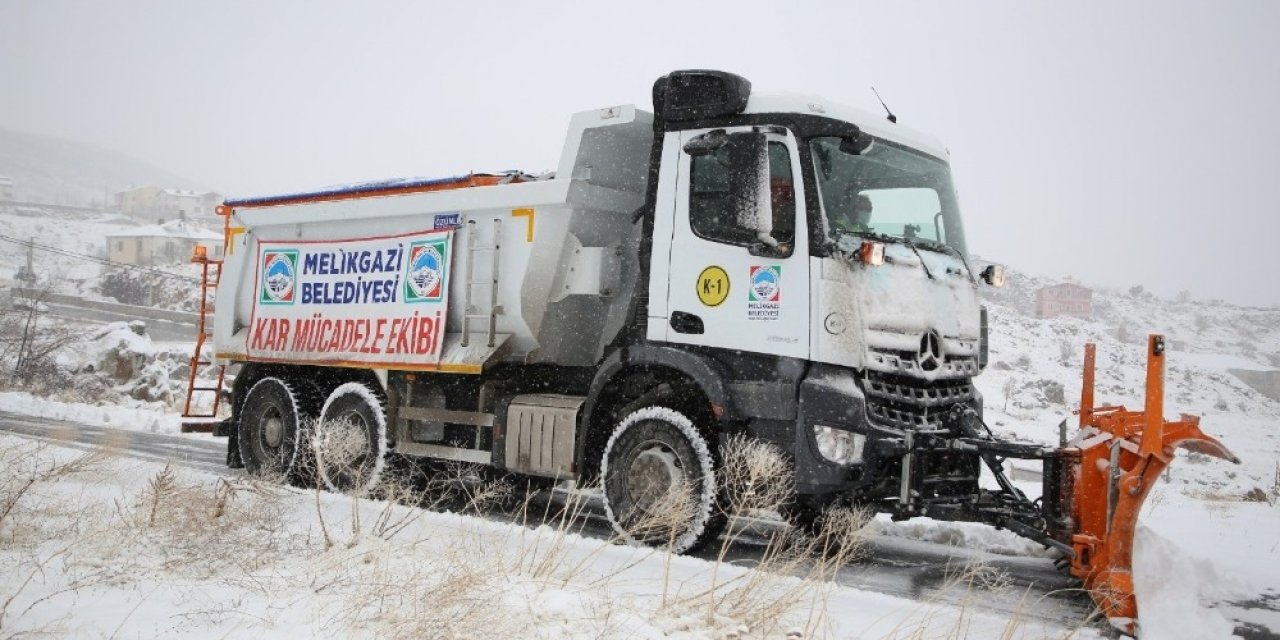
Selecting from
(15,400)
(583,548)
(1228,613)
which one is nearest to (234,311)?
(583,548)

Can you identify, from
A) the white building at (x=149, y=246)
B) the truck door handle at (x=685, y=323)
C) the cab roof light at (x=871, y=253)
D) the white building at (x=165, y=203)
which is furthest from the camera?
the white building at (x=165, y=203)

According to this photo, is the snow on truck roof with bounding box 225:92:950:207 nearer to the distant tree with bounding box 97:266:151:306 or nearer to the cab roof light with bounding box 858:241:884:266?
the cab roof light with bounding box 858:241:884:266

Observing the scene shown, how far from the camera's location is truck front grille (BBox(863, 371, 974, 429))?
616 cm

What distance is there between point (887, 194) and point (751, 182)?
1101 millimetres

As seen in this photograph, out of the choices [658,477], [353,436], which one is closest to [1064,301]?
[353,436]

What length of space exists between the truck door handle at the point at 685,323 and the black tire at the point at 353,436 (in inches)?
128

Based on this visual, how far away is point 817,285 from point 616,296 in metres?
2.19

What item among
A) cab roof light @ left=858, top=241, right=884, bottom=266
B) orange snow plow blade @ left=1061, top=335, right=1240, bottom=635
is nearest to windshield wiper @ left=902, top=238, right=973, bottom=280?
cab roof light @ left=858, top=241, right=884, bottom=266

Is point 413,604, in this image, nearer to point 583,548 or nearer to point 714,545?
point 583,548

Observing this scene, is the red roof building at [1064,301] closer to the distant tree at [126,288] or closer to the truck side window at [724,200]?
the truck side window at [724,200]

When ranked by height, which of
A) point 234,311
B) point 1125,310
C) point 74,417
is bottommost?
point 74,417

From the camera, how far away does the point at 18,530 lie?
17.7 ft

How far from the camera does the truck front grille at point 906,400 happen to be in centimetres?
616

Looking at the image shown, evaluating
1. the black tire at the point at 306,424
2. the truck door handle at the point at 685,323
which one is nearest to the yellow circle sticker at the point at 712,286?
the truck door handle at the point at 685,323
